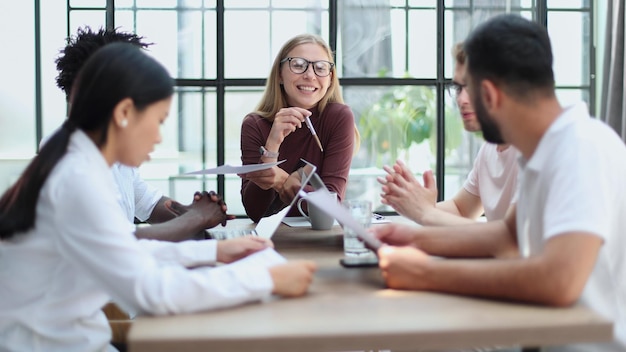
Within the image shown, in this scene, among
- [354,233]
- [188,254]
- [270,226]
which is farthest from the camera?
[270,226]

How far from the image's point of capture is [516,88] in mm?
1418

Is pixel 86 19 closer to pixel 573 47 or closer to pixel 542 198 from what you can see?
pixel 573 47

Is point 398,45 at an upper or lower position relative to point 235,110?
upper

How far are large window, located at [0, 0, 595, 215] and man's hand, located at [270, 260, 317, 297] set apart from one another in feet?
11.3

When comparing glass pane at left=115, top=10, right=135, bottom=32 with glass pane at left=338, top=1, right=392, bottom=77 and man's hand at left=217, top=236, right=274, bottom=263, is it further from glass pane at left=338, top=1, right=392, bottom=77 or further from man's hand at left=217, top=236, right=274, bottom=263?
man's hand at left=217, top=236, right=274, bottom=263

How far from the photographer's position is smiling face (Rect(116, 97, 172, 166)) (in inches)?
55.9

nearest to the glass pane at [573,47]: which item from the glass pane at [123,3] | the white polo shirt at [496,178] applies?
the glass pane at [123,3]

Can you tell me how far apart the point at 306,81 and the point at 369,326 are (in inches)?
78.3

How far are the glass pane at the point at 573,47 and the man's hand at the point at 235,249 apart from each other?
3.92m

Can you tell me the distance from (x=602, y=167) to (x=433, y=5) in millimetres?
3754

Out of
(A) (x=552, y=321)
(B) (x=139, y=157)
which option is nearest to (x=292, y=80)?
(B) (x=139, y=157)

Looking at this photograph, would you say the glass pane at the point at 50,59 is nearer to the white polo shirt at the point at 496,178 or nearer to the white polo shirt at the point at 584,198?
the white polo shirt at the point at 496,178

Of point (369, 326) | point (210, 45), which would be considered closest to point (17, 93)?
point (210, 45)

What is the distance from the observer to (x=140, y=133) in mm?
1426
